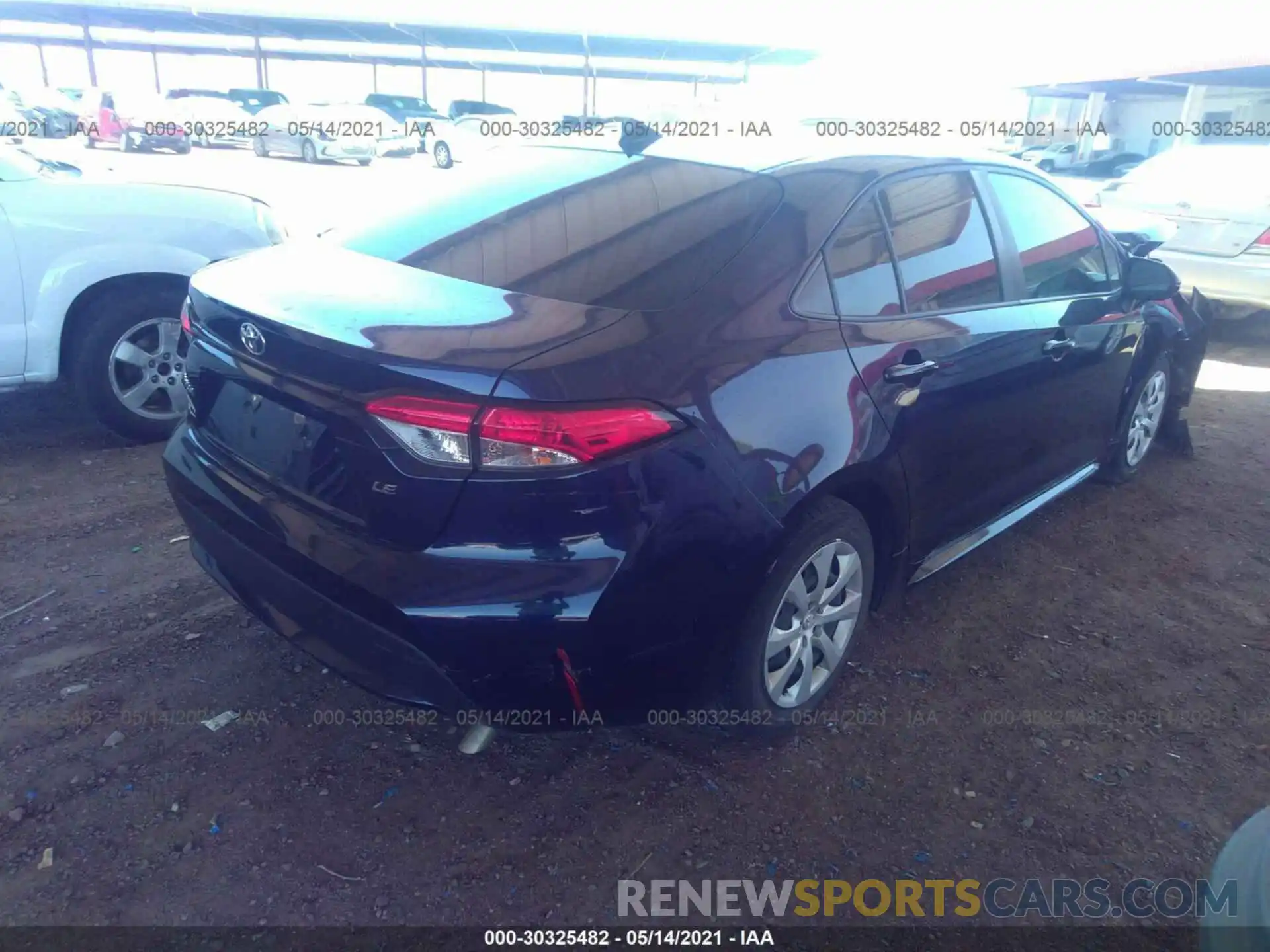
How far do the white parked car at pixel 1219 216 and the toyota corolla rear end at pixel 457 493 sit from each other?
6265 mm

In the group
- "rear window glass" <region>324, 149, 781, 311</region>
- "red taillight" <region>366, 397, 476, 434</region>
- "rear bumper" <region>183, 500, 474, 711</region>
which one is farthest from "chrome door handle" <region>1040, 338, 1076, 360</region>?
"rear bumper" <region>183, 500, 474, 711</region>

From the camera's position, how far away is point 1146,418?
4707mm

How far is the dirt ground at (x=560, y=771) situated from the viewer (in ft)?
7.31

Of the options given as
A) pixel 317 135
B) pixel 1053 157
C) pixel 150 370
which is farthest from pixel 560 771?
pixel 1053 157

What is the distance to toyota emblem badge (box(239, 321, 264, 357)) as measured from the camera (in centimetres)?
222

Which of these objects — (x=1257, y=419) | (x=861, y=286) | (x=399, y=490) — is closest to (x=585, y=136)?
(x=861, y=286)

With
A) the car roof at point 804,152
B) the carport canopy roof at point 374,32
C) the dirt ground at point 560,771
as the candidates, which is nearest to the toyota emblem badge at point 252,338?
the dirt ground at point 560,771

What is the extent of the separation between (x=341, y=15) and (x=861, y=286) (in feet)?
110

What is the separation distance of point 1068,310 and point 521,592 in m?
2.63

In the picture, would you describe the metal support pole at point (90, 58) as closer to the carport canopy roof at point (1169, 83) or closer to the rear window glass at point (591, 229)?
the carport canopy roof at point (1169, 83)

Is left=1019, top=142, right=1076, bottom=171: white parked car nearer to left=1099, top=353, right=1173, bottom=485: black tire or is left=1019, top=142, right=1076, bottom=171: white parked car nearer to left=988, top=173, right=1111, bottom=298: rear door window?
left=1099, top=353, right=1173, bottom=485: black tire

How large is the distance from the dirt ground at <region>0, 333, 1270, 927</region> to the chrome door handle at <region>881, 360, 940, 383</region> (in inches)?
41.2

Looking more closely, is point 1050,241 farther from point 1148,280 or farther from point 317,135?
point 317,135

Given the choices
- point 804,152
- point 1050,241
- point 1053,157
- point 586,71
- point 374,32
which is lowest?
point 1053,157
